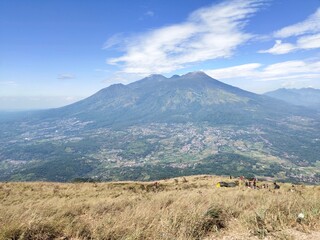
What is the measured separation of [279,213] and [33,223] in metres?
5.21

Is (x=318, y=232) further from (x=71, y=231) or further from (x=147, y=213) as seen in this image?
(x=71, y=231)

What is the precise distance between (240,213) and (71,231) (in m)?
4.15

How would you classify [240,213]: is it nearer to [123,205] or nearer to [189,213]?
[189,213]

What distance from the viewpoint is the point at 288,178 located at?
145250 millimetres

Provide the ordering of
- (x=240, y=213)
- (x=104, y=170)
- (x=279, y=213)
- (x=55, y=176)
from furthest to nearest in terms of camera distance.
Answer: (x=104, y=170), (x=55, y=176), (x=240, y=213), (x=279, y=213)

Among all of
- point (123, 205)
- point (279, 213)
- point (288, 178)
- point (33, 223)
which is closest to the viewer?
point (33, 223)

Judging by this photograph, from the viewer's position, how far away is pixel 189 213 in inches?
244

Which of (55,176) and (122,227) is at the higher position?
(122,227)

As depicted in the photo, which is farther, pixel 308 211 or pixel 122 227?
pixel 308 211

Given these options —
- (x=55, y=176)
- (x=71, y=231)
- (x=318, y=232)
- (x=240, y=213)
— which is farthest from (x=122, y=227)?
(x=55, y=176)

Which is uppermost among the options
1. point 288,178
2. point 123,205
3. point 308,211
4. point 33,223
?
point 33,223

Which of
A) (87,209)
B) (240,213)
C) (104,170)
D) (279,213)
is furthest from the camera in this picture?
(104,170)

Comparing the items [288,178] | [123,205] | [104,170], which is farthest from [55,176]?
[123,205]

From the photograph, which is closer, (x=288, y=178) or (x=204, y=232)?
(x=204, y=232)
